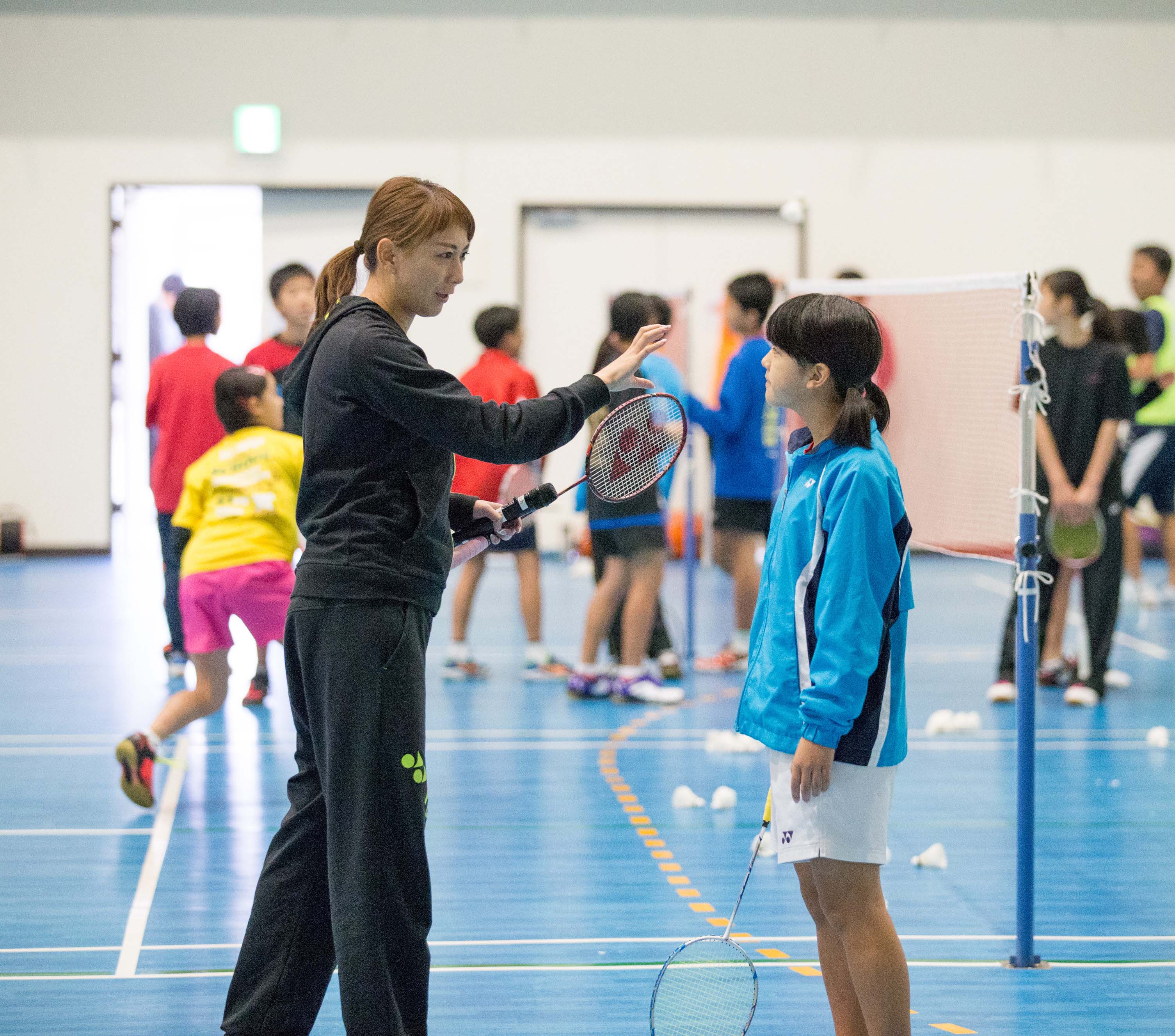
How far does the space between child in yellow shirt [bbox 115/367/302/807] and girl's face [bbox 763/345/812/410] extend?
9.13 feet

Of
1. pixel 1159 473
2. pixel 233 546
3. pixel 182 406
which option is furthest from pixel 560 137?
pixel 233 546

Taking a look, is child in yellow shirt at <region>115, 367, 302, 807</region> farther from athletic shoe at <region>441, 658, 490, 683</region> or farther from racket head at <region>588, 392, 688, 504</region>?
athletic shoe at <region>441, 658, 490, 683</region>

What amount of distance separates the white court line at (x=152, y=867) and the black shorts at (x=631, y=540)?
2.14m

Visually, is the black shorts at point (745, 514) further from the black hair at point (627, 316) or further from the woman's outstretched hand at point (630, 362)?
the woman's outstretched hand at point (630, 362)

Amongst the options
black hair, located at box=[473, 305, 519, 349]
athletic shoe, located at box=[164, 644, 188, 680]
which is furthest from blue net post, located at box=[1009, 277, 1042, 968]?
athletic shoe, located at box=[164, 644, 188, 680]

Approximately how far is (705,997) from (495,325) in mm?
4910

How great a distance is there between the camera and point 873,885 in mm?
2639

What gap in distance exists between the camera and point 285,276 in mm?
6836

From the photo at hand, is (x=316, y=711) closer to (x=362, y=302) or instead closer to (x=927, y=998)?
(x=362, y=302)

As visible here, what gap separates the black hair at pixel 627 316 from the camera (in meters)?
6.69

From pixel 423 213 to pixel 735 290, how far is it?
4824 mm

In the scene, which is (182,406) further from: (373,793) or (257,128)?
(257,128)

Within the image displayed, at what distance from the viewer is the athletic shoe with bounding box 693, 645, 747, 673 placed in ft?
26.2

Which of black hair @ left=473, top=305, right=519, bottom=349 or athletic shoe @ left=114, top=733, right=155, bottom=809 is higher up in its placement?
black hair @ left=473, top=305, right=519, bottom=349
